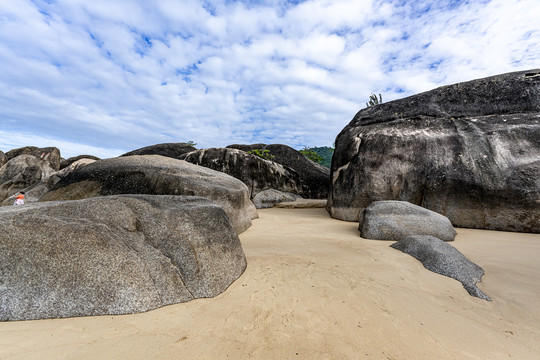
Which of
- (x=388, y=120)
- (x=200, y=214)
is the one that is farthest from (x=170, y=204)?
(x=388, y=120)

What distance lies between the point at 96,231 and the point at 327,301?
7.09 feet

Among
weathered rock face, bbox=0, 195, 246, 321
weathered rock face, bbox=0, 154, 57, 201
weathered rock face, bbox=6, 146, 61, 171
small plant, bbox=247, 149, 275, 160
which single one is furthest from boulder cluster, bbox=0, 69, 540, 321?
weathered rock face, bbox=6, 146, 61, 171

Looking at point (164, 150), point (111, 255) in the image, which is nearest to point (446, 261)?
point (111, 255)

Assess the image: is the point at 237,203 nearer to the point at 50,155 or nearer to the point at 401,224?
the point at 401,224

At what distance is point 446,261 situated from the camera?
2883 millimetres

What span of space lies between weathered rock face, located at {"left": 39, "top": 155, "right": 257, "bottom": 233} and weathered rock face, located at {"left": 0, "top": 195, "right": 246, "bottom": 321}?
199 centimetres

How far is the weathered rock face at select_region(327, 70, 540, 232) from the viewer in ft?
18.0

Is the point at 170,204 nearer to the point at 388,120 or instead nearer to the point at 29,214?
the point at 29,214

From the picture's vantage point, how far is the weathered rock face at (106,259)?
175 cm

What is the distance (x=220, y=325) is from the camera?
1.75 m

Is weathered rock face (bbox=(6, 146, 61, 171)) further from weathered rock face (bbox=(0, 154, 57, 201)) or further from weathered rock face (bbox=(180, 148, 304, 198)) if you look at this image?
weathered rock face (bbox=(180, 148, 304, 198))

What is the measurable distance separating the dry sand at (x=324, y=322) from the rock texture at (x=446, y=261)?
0.33 ft

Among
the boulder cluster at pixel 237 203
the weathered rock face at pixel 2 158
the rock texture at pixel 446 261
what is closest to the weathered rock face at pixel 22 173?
the weathered rock face at pixel 2 158

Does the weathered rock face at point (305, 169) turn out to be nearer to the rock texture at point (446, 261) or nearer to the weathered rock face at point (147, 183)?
the weathered rock face at point (147, 183)
